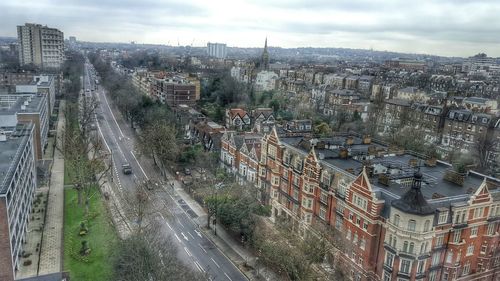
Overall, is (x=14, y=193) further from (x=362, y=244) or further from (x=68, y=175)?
(x=362, y=244)

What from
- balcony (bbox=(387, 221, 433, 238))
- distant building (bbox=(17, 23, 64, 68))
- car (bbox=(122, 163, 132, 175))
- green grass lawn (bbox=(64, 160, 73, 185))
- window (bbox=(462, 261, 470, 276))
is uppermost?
distant building (bbox=(17, 23, 64, 68))

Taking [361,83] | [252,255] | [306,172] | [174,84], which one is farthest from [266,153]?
[361,83]

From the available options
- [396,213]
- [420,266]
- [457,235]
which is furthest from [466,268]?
[396,213]

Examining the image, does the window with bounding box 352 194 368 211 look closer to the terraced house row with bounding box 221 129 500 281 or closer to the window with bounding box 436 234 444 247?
the terraced house row with bounding box 221 129 500 281

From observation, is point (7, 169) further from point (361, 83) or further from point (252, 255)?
point (361, 83)

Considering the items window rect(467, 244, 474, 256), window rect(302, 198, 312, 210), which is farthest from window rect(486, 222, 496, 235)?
window rect(302, 198, 312, 210)

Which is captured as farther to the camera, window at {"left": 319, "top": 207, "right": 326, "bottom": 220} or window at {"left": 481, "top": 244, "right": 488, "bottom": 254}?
window at {"left": 319, "top": 207, "right": 326, "bottom": 220}
